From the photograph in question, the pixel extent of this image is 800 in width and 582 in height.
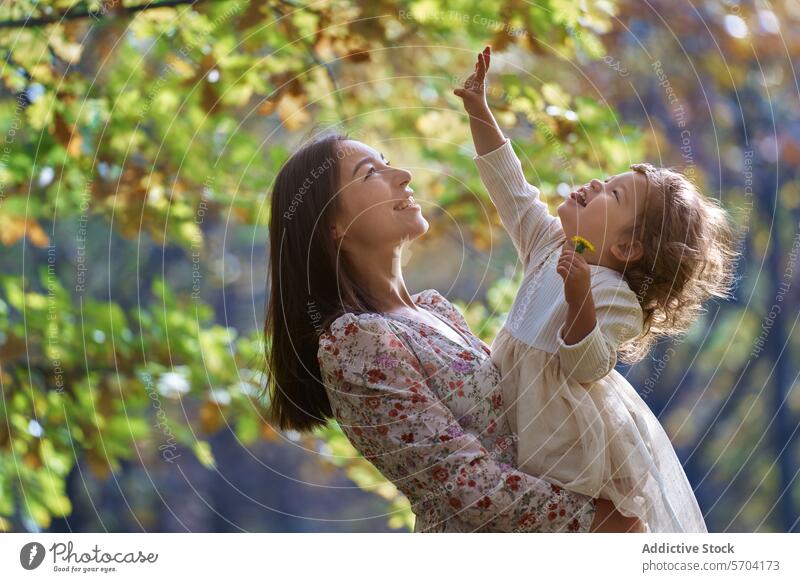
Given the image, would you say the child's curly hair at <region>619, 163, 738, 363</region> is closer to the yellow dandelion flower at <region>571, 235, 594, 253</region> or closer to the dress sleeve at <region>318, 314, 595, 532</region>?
the yellow dandelion flower at <region>571, 235, 594, 253</region>

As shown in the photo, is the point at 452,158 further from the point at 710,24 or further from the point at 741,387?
the point at 741,387

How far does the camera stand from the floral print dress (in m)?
1.22

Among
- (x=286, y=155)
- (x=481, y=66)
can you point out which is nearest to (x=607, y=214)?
(x=481, y=66)

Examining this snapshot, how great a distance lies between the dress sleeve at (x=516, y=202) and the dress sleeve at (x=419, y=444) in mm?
245

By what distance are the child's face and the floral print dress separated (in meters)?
0.20

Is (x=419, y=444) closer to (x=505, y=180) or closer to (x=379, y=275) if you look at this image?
(x=379, y=275)

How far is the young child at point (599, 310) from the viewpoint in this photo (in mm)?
1244

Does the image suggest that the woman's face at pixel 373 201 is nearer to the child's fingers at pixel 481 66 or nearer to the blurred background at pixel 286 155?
the child's fingers at pixel 481 66

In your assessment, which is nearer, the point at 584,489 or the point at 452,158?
the point at 584,489

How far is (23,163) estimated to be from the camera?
195cm

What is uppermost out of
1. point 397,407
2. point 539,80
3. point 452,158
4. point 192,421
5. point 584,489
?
point 539,80

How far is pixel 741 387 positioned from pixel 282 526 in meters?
1.78

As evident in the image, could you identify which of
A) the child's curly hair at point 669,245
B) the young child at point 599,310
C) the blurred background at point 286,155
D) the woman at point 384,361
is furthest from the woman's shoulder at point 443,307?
the blurred background at point 286,155
